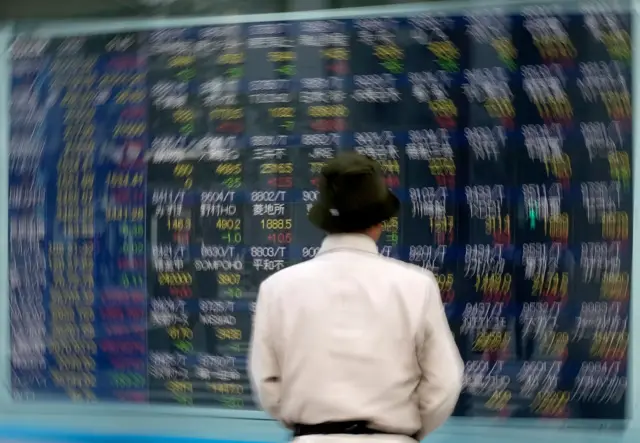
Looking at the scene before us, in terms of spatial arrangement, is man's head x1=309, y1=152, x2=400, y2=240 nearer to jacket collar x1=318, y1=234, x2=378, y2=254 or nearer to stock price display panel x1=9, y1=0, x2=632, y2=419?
jacket collar x1=318, y1=234, x2=378, y2=254

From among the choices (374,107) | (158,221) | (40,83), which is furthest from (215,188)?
(40,83)

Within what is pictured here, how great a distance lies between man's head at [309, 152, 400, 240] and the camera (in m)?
2.29

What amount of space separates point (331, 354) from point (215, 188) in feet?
5.26

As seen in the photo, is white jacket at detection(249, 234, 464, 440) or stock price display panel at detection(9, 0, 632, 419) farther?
stock price display panel at detection(9, 0, 632, 419)

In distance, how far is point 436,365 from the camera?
228 cm

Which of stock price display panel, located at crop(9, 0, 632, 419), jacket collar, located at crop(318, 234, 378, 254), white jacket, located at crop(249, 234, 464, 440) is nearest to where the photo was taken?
white jacket, located at crop(249, 234, 464, 440)

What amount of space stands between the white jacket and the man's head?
47 millimetres

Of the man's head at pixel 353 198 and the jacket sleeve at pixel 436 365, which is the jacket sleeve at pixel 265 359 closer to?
the man's head at pixel 353 198

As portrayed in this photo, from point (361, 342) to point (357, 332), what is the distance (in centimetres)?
3

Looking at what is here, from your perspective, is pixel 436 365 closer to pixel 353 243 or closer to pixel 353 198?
pixel 353 243

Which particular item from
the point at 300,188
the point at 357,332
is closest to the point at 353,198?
the point at 357,332

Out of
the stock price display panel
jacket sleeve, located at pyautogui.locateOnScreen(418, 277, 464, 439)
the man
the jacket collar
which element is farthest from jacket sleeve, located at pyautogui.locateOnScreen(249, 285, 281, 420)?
the stock price display panel

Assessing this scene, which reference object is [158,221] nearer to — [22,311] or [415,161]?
[22,311]

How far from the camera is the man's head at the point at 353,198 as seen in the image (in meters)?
2.29
